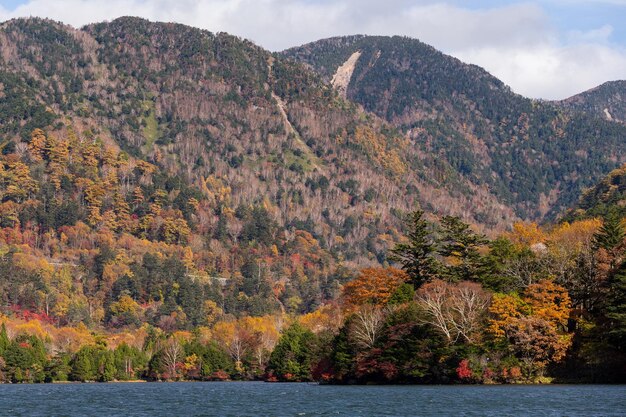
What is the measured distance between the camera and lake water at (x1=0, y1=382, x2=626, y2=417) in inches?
3376

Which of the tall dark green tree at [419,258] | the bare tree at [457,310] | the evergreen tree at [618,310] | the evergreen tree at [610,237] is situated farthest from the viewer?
the tall dark green tree at [419,258]

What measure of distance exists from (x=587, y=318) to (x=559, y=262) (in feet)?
32.2

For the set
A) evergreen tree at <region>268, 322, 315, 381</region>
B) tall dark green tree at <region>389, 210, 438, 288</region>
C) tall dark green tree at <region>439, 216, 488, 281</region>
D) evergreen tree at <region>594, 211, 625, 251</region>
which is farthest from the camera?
evergreen tree at <region>268, 322, 315, 381</region>

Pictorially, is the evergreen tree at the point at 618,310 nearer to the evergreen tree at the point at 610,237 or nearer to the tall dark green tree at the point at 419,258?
the evergreen tree at the point at 610,237

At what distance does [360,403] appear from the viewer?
9819 centimetres

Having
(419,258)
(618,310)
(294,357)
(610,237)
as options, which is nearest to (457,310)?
(618,310)

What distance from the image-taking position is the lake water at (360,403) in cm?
8575

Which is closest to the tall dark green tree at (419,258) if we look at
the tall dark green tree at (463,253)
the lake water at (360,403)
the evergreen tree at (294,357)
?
the tall dark green tree at (463,253)

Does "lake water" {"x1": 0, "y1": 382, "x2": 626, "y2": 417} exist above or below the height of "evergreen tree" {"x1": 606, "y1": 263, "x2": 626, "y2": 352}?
below

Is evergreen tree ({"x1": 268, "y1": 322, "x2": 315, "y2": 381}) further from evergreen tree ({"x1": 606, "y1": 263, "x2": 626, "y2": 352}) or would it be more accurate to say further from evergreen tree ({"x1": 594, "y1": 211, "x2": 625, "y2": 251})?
evergreen tree ({"x1": 606, "y1": 263, "x2": 626, "y2": 352})

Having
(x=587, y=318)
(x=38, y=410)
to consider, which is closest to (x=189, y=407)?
(x=38, y=410)

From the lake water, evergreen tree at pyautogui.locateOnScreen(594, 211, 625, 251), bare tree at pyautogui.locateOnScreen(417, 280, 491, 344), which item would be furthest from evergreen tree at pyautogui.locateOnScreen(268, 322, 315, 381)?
evergreen tree at pyautogui.locateOnScreen(594, 211, 625, 251)

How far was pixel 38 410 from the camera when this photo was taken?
97.0 metres

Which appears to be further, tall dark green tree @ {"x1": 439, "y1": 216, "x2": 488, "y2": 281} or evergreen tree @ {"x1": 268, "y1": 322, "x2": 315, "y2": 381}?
evergreen tree @ {"x1": 268, "y1": 322, "x2": 315, "y2": 381}
